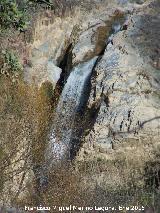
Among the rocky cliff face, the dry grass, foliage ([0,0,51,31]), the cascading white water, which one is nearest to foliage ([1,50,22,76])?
the dry grass

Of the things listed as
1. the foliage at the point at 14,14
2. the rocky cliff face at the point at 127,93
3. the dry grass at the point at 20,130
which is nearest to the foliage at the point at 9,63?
the dry grass at the point at 20,130

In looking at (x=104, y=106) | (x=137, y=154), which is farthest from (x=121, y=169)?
(x=104, y=106)

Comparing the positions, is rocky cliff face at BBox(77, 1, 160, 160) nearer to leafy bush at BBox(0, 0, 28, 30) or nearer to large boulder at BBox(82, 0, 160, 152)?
large boulder at BBox(82, 0, 160, 152)

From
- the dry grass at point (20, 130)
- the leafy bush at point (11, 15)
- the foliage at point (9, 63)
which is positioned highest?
the leafy bush at point (11, 15)

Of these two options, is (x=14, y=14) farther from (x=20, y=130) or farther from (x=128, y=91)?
(x=128, y=91)


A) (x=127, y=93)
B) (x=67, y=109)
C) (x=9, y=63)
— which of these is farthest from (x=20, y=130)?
(x=127, y=93)

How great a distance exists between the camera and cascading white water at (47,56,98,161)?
65.7 ft

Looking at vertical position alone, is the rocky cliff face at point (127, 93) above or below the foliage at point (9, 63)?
below

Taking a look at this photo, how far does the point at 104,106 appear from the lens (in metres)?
19.0

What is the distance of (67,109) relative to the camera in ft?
68.6

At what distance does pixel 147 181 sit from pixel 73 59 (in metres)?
6.89

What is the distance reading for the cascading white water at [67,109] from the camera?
20.0m

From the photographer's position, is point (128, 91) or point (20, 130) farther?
point (20, 130)

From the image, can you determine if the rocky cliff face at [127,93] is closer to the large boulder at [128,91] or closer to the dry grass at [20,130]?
the large boulder at [128,91]
